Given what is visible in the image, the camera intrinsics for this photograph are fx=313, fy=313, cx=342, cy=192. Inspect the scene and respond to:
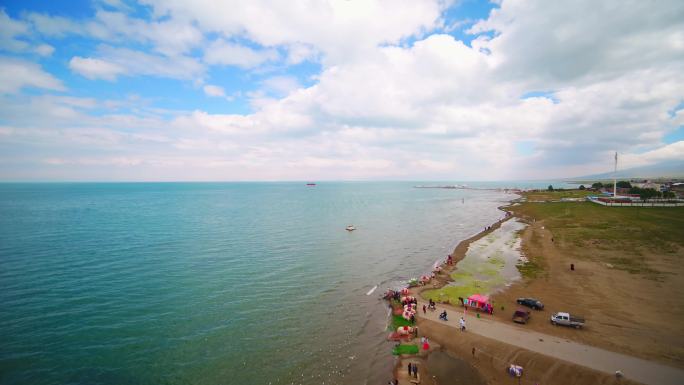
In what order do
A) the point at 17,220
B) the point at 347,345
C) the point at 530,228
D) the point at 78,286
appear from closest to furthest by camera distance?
the point at 347,345, the point at 78,286, the point at 530,228, the point at 17,220

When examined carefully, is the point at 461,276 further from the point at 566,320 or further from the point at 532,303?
the point at 566,320

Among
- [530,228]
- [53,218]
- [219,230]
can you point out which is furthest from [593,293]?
[53,218]

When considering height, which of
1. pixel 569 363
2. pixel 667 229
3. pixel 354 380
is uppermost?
pixel 667 229

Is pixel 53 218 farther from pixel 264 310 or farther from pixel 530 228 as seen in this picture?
pixel 530 228

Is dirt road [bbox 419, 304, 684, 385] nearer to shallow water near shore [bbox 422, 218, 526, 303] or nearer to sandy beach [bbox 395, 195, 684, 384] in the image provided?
sandy beach [bbox 395, 195, 684, 384]

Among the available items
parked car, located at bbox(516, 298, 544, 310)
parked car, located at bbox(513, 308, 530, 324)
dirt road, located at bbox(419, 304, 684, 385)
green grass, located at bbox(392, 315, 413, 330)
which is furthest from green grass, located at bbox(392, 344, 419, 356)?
parked car, located at bbox(516, 298, 544, 310)

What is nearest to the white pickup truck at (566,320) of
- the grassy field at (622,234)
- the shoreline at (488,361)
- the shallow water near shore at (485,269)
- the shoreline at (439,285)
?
the shoreline at (488,361)

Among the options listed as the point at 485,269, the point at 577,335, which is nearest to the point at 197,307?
the point at 577,335
